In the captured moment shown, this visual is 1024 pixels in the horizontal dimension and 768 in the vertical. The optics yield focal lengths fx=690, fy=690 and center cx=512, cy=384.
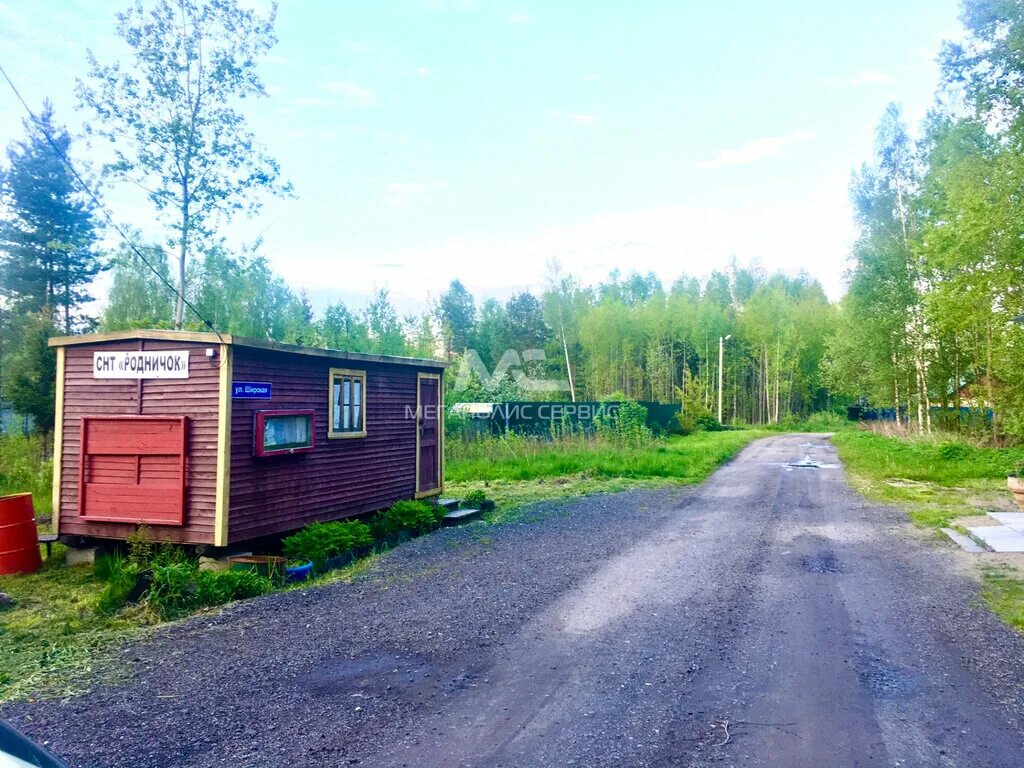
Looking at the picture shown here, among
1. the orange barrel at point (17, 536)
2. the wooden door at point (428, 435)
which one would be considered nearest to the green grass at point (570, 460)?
the wooden door at point (428, 435)

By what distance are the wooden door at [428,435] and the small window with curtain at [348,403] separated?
1355 millimetres

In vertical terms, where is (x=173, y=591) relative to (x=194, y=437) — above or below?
below

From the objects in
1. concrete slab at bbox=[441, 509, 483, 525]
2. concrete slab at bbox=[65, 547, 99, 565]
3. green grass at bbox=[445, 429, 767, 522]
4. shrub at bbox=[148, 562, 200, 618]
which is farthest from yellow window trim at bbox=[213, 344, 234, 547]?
green grass at bbox=[445, 429, 767, 522]

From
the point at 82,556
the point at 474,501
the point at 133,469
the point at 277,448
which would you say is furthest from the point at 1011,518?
the point at 82,556

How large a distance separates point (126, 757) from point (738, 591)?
4.86m

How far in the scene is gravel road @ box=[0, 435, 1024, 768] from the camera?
3361mm

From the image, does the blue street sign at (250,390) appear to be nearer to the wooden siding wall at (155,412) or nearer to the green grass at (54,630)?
the wooden siding wall at (155,412)

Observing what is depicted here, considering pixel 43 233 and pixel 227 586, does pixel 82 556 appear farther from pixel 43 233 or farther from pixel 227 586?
pixel 43 233

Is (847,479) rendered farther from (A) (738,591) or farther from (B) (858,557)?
(A) (738,591)

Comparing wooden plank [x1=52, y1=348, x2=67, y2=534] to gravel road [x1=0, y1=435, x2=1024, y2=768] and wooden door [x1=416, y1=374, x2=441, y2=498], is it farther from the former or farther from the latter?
wooden door [x1=416, y1=374, x2=441, y2=498]

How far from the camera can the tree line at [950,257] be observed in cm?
1430

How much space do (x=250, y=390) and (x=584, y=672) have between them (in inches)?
189

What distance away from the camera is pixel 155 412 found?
7.43 meters

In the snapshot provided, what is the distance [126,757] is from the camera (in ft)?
10.8
